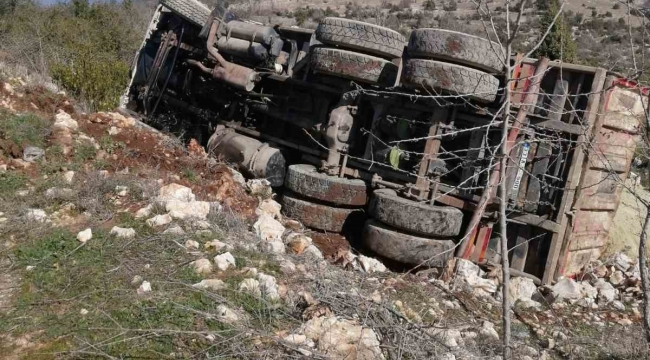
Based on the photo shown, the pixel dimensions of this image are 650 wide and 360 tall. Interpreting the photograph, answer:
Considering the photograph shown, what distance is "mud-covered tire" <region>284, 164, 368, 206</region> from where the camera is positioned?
17.6 feet

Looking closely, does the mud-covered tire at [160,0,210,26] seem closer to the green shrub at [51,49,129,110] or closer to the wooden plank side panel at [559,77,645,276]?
the green shrub at [51,49,129,110]

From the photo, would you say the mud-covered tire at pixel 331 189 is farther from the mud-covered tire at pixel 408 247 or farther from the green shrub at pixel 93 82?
the green shrub at pixel 93 82

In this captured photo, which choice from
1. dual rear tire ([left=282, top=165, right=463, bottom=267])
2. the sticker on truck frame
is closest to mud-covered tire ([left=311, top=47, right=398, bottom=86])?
dual rear tire ([left=282, top=165, right=463, bottom=267])

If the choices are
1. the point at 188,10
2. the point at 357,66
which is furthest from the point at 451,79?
the point at 188,10

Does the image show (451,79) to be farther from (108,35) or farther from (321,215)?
(108,35)

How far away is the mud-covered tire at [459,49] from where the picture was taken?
4.78 metres

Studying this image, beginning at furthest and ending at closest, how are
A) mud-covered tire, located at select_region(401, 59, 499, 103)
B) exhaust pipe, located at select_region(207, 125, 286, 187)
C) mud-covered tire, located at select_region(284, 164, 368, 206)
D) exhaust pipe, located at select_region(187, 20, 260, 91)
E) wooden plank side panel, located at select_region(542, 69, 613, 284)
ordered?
exhaust pipe, located at select_region(187, 20, 260, 91) < exhaust pipe, located at select_region(207, 125, 286, 187) < mud-covered tire, located at select_region(284, 164, 368, 206) < wooden plank side panel, located at select_region(542, 69, 613, 284) < mud-covered tire, located at select_region(401, 59, 499, 103)

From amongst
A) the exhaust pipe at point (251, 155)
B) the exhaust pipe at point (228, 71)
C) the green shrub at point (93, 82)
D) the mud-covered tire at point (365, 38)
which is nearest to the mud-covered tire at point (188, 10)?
the exhaust pipe at point (228, 71)

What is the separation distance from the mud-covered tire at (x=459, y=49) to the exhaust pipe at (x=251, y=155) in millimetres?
2069

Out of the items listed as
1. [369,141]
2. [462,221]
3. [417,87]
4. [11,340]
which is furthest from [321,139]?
[11,340]

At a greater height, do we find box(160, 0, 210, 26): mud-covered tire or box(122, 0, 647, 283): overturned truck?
box(160, 0, 210, 26): mud-covered tire

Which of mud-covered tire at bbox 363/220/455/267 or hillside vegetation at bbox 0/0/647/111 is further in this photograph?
hillside vegetation at bbox 0/0/647/111

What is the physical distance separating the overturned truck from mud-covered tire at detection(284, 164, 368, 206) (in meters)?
0.01

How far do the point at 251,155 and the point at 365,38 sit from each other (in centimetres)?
187
